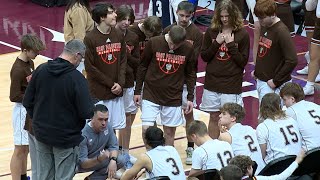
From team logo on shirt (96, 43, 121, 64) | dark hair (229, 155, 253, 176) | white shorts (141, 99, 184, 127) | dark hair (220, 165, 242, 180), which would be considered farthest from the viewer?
white shorts (141, 99, 184, 127)

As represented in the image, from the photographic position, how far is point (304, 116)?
997 centimetres

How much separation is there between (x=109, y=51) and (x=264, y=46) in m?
1.93

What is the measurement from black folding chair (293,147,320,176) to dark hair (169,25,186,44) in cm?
204

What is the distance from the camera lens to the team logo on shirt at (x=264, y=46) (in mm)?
11148

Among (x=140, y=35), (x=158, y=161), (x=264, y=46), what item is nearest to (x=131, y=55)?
(x=140, y=35)

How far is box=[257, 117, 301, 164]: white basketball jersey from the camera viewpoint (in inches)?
379

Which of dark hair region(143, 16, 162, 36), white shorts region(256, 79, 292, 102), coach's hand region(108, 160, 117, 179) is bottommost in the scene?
coach's hand region(108, 160, 117, 179)

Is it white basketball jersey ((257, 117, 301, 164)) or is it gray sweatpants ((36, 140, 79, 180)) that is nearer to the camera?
gray sweatpants ((36, 140, 79, 180))

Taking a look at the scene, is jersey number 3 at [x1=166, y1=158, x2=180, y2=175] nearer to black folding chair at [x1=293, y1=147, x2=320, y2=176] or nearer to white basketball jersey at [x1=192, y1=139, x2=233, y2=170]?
white basketball jersey at [x1=192, y1=139, x2=233, y2=170]

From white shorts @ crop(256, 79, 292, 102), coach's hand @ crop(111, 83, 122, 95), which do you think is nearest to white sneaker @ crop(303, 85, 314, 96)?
white shorts @ crop(256, 79, 292, 102)

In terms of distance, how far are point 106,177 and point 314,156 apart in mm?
2236

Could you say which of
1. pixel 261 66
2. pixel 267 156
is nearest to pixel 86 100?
pixel 267 156

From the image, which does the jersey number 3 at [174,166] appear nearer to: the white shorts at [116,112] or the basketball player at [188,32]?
the white shorts at [116,112]

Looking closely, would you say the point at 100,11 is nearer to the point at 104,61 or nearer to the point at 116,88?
the point at 104,61
